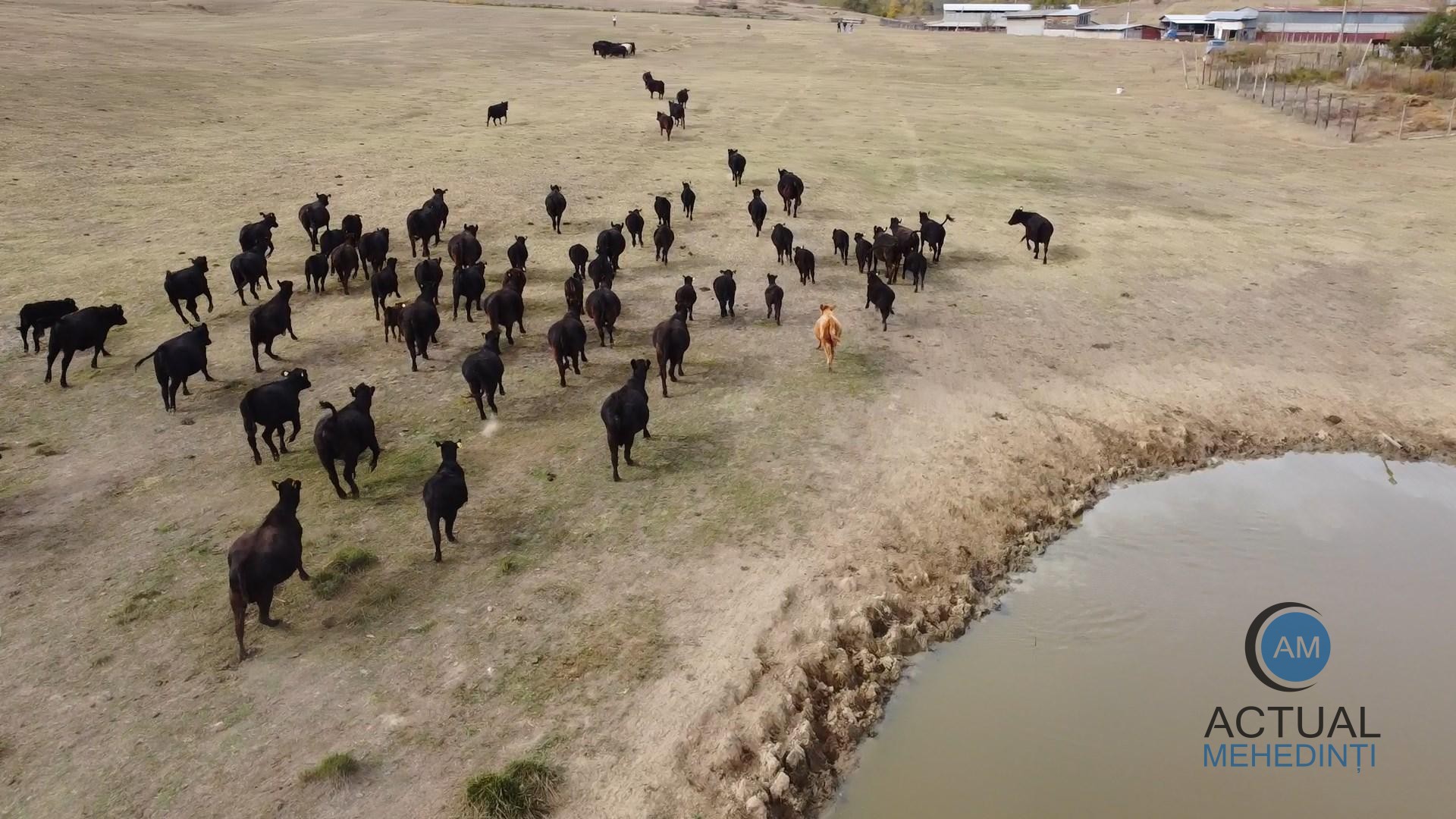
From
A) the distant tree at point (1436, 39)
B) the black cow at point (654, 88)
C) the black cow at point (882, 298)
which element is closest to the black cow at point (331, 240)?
the black cow at point (882, 298)

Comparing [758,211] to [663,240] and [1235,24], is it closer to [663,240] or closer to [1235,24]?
[663,240]

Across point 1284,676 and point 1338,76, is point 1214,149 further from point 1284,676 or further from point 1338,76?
point 1284,676

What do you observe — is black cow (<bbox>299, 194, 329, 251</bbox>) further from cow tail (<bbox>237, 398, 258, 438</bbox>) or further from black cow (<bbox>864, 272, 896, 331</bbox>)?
black cow (<bbox>864, 272, 896, 331</bbox>)

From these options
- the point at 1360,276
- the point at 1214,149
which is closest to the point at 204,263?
the point at 1360,276

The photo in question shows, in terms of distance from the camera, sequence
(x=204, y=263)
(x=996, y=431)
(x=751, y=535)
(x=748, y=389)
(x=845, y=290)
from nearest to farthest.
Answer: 1. (x=751, y=535)
2. (x=996, y=431)
3. (x=748, y=389)
4. (x=204, y=263)
5. (x=845, y=290)

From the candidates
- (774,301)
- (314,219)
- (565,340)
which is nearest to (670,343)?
(565,340)
